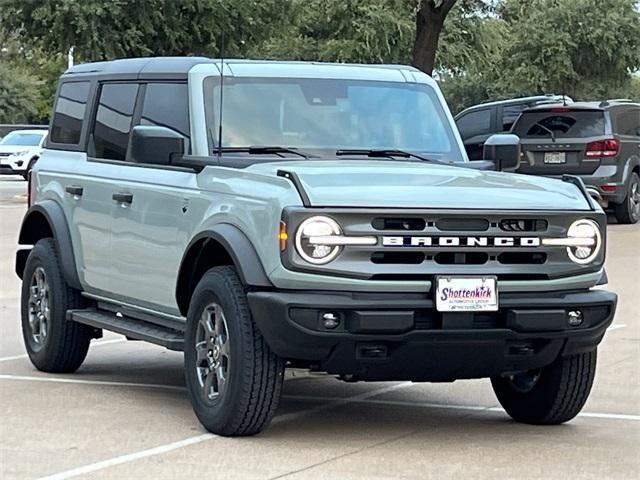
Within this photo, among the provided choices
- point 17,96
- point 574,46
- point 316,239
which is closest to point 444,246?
point 316,239

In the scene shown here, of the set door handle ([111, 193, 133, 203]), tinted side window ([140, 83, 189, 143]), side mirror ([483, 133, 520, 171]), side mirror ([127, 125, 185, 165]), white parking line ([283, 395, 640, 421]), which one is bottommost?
white parking line ([283, 395, 640, 421])

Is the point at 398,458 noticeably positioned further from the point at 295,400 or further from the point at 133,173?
the point at 133,173

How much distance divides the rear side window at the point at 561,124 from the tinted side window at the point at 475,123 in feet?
7.70

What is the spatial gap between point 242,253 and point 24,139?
3627 centimetres

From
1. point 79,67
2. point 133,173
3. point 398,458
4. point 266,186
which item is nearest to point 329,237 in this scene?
point 266,186

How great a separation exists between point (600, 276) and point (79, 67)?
4318 millimetres

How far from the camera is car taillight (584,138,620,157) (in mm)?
22484

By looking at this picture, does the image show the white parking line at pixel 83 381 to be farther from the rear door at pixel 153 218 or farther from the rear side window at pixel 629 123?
the rear side window at pixel 629 123

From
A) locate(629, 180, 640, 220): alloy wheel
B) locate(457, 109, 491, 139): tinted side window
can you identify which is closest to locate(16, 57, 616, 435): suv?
locate(629, 180, 640, 220): alloy wheel

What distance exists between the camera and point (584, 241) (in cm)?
740

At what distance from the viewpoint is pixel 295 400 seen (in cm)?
874

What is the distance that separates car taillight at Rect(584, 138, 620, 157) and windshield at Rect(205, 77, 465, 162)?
13824 mm

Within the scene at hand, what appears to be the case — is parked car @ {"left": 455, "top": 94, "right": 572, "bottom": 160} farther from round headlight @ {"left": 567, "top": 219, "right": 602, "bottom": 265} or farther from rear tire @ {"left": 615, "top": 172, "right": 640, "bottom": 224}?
round headlight @ {"left": 567, "top": 219, "right": 602, "bottom": 265}

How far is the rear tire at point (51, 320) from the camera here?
945 centimetres
